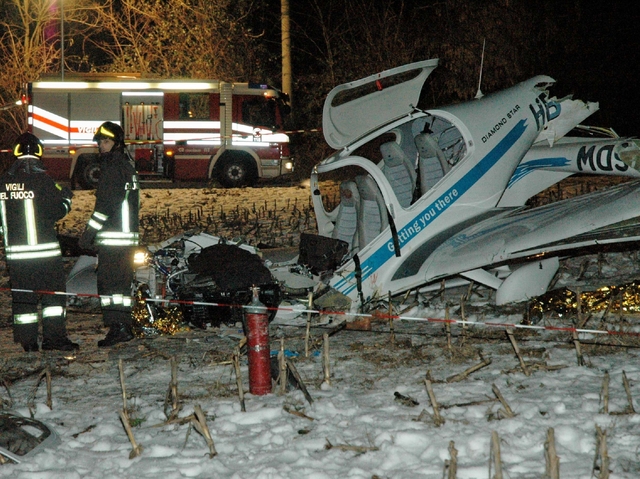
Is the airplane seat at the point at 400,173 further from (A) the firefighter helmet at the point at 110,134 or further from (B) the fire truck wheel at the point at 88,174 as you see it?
(B) the fire truck wheel at the point at 88,174

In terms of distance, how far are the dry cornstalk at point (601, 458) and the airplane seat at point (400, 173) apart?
462cm

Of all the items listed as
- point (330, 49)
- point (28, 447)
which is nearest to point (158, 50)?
point (330, 49)

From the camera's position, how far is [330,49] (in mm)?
25734

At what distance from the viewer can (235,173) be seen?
21.0 meters

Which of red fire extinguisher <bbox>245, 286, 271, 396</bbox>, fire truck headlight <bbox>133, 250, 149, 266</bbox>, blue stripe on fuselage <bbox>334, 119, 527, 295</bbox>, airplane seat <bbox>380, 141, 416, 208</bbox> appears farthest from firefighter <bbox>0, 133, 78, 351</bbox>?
airplane seat <bbox>380, 141, 416, 208</bbox>

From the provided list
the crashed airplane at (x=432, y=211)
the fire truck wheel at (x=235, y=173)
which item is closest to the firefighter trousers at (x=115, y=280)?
the crashed airplane at (x=432, y=211)

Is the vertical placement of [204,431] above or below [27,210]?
below

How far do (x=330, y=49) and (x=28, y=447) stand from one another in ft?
72.0

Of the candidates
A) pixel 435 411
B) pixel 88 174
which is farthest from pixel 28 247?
pixel 88 174

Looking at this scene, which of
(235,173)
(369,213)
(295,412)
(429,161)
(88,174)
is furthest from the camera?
(88,174)

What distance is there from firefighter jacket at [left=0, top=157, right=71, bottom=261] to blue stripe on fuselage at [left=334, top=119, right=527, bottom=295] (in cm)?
273

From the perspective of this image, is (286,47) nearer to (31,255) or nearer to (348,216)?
(348,216)

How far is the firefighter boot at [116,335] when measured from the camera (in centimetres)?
787

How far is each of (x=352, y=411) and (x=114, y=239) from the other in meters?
3.38
